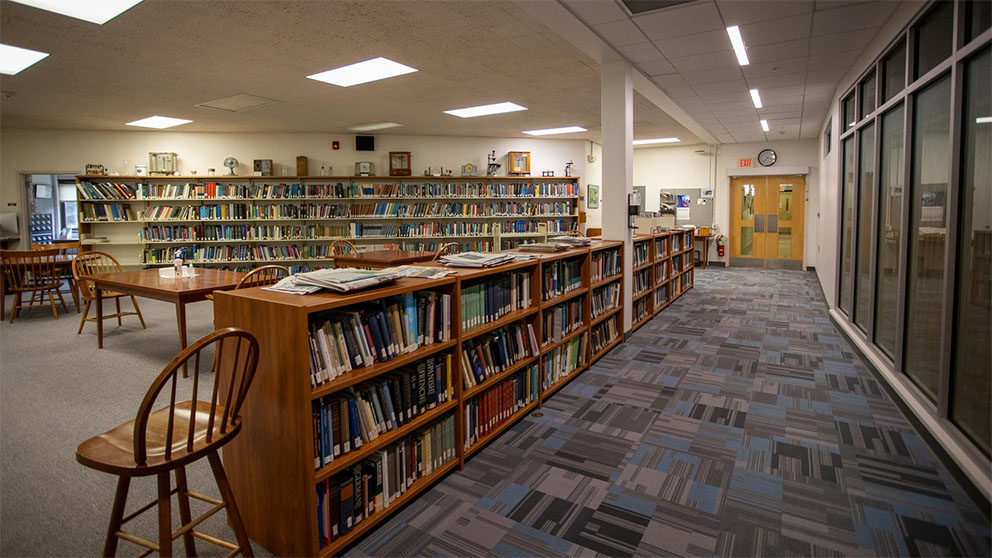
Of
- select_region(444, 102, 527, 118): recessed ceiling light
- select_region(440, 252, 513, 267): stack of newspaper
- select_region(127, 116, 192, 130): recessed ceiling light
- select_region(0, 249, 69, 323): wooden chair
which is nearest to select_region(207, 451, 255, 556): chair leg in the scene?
select_region(440, 252, 513, 267): stack of newspaper

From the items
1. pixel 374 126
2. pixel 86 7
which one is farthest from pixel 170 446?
pixel 374 126

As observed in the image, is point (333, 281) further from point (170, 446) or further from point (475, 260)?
point (475, 260)

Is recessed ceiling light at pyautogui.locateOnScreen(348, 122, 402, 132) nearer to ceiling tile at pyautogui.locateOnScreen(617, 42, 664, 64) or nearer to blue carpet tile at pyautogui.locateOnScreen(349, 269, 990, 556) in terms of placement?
ceiling tile at pyautogui.locateOnScreen(617, 42, 664, 64)

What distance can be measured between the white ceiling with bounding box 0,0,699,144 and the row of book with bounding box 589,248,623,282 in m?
1.98

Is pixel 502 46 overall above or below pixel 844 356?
above

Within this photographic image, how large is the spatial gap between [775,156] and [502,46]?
917cm

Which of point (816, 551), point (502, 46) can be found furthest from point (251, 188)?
point (816, 551)

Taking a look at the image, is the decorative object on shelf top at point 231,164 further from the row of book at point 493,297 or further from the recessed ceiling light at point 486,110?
the row of book at point 493,297

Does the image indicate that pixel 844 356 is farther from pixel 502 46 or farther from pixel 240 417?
pixel 240 417

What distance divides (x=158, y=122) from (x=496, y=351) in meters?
7.80

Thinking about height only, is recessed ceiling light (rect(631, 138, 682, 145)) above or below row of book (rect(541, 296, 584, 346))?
above

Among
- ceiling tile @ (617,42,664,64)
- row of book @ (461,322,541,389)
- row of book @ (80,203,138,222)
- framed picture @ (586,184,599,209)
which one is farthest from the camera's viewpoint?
framed picture @ (586,184,599,209)

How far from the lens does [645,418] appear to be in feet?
11.0

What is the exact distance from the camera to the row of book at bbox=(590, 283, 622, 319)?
4520mm
